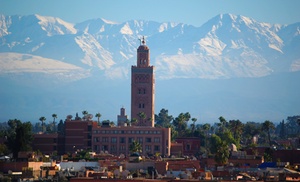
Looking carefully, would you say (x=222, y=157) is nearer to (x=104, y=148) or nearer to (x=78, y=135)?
(x=104, y=148)

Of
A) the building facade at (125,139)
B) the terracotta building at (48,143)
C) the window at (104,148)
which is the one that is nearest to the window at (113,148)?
the building facade at (125,139)

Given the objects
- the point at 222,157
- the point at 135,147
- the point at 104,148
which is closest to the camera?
the point at 222,157

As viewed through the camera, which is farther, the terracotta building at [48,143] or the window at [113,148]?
the window at [113,148]

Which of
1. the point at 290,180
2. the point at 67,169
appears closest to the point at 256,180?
the point at 290,180

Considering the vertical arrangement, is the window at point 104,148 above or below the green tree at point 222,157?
above

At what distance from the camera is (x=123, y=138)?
601 feet

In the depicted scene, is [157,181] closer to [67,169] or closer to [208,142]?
[67,169]

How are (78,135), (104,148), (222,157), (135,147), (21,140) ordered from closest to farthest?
(222,157), (21,140), (135,147), (78,135), (104,148)

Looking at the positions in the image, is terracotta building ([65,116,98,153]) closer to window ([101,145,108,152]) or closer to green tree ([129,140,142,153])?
window ([101,145,108,152])

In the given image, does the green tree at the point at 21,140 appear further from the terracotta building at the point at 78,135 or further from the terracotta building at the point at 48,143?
the terracotta building at the point at 78,135

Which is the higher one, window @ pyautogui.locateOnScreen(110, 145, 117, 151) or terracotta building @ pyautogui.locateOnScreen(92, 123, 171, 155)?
terracotta building @ pyautogui.locateOnScreen(92, 123, 171, 155)

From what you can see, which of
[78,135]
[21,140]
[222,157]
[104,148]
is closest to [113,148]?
[104,148]

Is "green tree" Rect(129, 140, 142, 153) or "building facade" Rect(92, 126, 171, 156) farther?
"building facade" Rect(92, 126, 171, 156)

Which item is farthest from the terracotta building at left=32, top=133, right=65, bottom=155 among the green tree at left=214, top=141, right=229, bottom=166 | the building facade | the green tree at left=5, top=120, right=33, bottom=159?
the green tree at left=214, top=141, right=229, bottom=166
